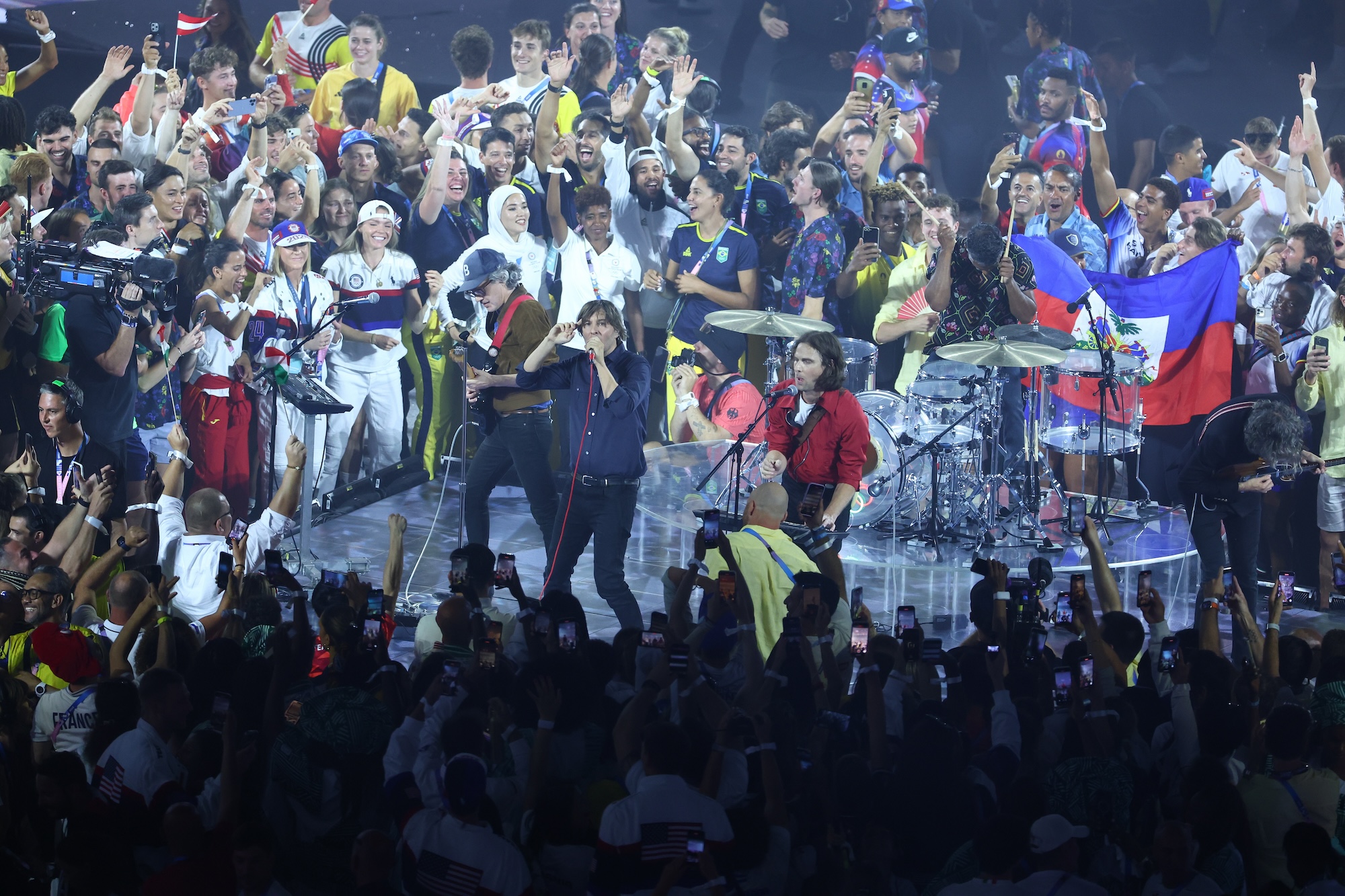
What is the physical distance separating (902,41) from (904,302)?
2300 millimetres

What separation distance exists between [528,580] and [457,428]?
1714 millimetres

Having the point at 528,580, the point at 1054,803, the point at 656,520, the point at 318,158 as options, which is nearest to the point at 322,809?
the point at 1054,803

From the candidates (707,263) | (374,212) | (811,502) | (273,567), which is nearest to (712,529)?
(811,502)

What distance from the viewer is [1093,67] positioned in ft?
37.1

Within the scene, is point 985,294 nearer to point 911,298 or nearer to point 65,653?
point 911,298

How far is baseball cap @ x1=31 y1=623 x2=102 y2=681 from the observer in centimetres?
516

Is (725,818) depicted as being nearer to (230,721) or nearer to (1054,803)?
(1054,803)

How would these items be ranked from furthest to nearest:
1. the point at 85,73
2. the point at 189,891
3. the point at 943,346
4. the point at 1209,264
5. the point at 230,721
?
the point at 85,73 → the point at 1209,264 → the point at 943,346 → the point at 230,721 → the point at 189,891

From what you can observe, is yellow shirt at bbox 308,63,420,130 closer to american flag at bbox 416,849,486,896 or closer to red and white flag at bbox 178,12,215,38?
red and white flag at bbox 178,12,215,38

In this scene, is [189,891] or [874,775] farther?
[874,775]

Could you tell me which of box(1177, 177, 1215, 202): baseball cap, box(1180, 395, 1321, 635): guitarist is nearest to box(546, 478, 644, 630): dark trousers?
box(1180, 395, 1321, 635): guitarist

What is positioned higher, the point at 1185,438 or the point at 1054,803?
the point at 1185,438

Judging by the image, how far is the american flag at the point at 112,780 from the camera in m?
4.40

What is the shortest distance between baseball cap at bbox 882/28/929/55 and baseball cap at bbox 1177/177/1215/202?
2150mm
